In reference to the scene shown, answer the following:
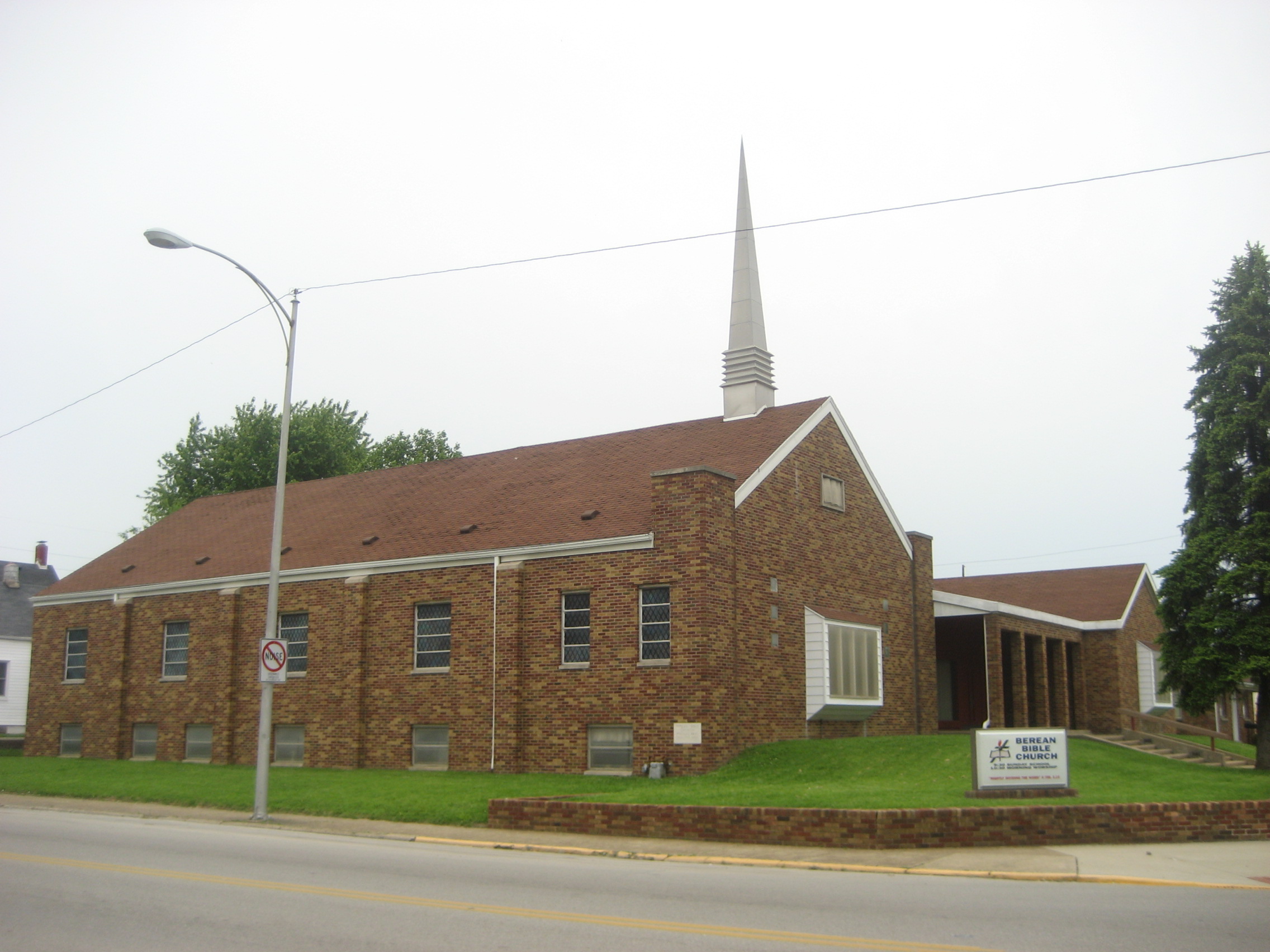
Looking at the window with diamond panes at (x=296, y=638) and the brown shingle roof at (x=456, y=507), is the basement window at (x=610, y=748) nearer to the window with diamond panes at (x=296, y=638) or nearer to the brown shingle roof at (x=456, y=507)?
the brown shingle roof at (x=456, y=507)

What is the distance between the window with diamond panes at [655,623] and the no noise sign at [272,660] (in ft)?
24.2

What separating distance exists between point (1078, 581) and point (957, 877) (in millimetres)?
28919

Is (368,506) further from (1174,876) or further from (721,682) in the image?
(1174,876)

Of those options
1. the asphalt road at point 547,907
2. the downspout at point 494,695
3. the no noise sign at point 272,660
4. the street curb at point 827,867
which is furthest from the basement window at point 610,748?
the asphalt road at point 547,907

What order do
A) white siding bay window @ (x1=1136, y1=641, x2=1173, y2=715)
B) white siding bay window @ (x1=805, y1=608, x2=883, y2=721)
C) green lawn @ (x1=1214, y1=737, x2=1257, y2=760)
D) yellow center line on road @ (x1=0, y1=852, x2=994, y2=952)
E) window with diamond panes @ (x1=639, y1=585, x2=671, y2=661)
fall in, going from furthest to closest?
white siding bay window @ (x1=1136, y1=641, x2=1173, y2=715) → green lawn @ (x1=1214, y1=737, x2=1257, y2=760) → white siding bay window @ (x1=805, y1=608, x2=883, y2=721) → window with diamond panes @ (x1=639, y1=585, x2=671, y2=661) → yellow center line on road @ (x1=0, y1=852, x2=994, y2=952)

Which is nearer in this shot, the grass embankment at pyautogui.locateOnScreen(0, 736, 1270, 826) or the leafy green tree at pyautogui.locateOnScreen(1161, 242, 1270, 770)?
the grass embankment at pyautogui.locateOnScreen(0, 736, 1270, 826)

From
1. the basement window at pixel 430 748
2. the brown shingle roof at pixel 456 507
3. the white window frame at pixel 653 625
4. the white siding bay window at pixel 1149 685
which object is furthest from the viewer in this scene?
the white siding bay window at pixel 1149 685

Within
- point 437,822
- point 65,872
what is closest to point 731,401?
point 437,822

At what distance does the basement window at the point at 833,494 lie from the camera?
28.2 m

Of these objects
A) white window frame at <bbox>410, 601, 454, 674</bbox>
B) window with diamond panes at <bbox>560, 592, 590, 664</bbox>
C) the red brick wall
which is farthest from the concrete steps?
white window frame at <bbox>410, 601, 454, 674</bbox>

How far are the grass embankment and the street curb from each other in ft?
6.42

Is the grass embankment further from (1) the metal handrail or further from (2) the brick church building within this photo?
(1) the metal handrail

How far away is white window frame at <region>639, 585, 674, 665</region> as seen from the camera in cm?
2353

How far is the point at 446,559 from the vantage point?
89.0 feet
